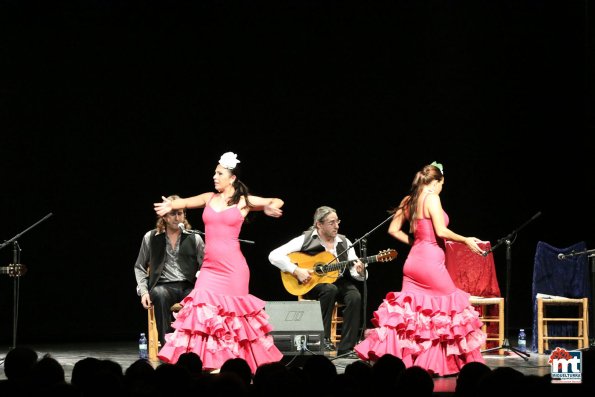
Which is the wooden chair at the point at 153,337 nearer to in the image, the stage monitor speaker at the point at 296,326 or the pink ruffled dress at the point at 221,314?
the stage monitor speaker at the point at 296,326

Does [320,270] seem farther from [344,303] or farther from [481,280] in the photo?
[481,280]

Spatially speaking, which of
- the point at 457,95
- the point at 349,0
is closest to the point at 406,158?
the point at 457,95

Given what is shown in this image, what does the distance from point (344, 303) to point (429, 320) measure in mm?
1905

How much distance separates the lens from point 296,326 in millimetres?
6812

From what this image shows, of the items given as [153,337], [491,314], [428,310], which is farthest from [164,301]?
[491,314]

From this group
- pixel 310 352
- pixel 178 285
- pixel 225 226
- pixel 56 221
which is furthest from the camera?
pixel 56 221

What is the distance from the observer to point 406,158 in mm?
9289

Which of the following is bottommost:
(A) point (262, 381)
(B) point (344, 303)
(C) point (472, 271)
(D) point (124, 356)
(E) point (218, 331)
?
(A) point (262, 381)

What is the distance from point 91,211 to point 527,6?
465 cm

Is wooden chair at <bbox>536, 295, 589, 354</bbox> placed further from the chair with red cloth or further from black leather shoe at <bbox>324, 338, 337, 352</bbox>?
black leather shoe at <bbox>324, 338, 337, 352</bbox>

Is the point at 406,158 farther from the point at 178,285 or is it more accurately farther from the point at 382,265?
the point at 178,285

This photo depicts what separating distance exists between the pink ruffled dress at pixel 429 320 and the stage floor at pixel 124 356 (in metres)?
0.17

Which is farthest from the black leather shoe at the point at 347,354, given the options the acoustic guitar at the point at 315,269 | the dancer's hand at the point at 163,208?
the dancer's hand at the point at 163,208

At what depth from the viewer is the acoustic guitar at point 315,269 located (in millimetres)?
7773
